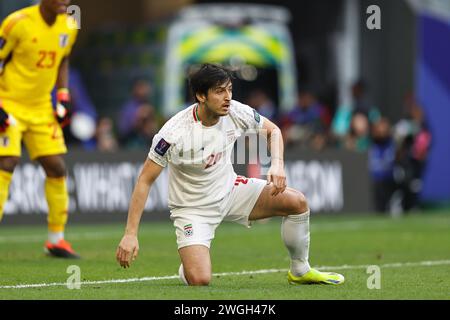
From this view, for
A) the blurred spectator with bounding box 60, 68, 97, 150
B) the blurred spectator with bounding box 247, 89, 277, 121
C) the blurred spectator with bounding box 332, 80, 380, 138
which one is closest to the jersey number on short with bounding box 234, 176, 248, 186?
the blurred spectator with bounding box 60, 68, 97, 150

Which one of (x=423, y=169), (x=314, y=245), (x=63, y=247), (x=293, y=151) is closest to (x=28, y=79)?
(x=63, y=247)

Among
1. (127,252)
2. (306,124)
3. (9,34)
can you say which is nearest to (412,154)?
(306,124)

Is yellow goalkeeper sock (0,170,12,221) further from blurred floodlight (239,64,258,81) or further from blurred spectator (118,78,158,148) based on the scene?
blurred floodlight (239,64,258,81)

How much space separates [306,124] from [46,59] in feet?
34.2

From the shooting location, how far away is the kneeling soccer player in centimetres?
909

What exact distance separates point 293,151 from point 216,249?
5.93 m

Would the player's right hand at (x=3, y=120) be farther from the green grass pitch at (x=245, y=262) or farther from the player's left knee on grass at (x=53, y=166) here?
the green grass pitch at (x=245, y=262)

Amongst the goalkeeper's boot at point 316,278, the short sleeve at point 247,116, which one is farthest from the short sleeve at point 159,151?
the goalkeeper's boot at point 316,278

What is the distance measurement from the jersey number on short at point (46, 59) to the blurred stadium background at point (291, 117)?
191cm

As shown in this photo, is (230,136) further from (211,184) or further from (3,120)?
(3,120)

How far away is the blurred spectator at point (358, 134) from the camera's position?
20.9 m

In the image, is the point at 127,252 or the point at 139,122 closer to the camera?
the point at 127,252

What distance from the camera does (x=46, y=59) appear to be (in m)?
11.7

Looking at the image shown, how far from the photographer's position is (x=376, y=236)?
15.5m
